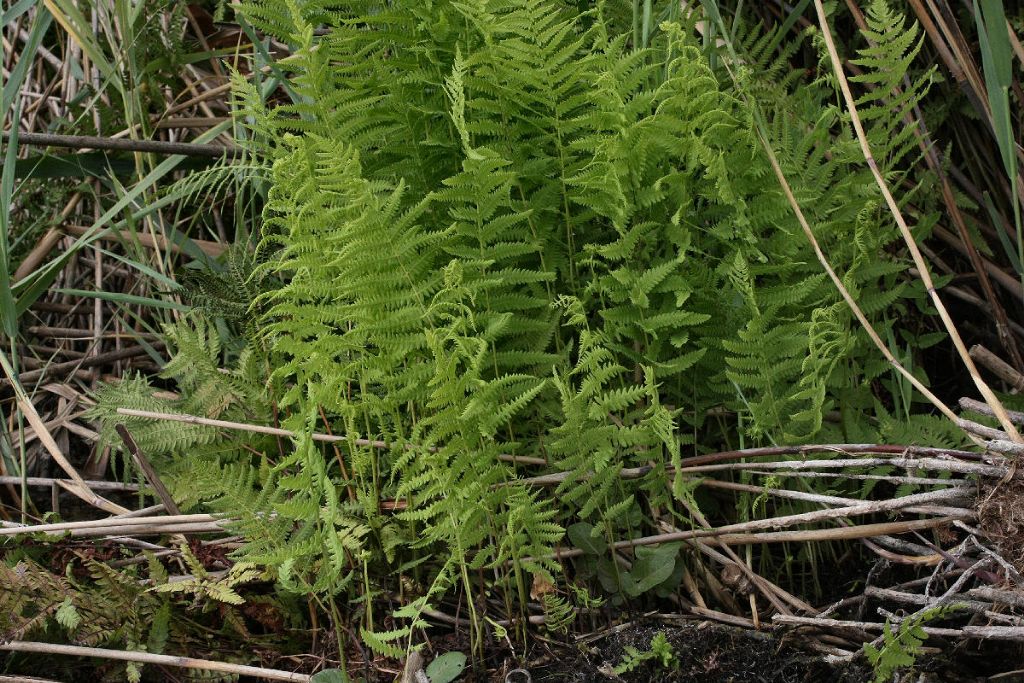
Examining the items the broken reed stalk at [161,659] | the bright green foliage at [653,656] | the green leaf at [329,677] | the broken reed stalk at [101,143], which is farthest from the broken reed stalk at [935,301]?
the broken reed stalk at [101,143]

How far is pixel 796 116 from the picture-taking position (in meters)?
2.02

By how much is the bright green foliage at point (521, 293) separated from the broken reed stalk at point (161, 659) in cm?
15

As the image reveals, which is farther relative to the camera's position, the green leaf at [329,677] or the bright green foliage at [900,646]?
the green leaf at [329,677]

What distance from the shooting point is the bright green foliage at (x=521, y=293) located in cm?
150

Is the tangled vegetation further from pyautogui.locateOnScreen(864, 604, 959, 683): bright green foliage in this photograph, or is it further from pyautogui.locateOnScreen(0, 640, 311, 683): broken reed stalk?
pyautogui.locateOnScreen(864, 604, 959, 683): bright green foliage

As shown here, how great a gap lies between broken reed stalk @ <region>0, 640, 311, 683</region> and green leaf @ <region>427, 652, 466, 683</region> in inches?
7.9

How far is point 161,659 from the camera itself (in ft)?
5.28

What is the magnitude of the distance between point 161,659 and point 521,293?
2.85 ft

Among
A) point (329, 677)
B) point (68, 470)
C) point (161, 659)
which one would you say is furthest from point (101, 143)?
point (329, 677)

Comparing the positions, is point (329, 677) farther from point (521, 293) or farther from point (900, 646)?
point (900, 646)

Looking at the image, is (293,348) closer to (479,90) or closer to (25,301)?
(479,90)

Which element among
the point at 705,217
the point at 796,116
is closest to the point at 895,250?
the point at 796,116

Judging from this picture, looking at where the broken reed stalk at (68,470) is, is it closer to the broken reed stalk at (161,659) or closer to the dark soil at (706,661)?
the broken reed stalk at (161,659)

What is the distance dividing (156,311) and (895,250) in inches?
70.6
